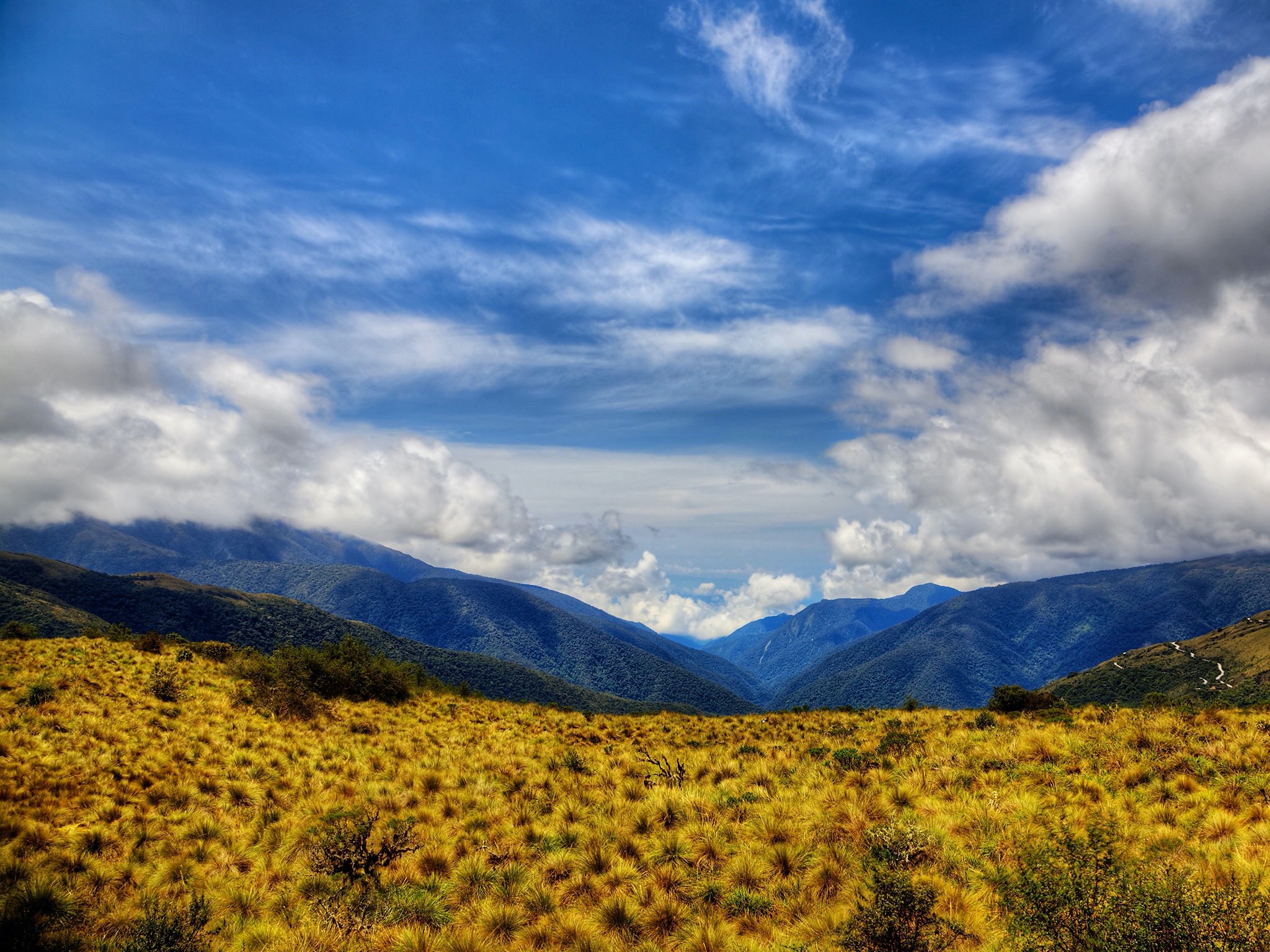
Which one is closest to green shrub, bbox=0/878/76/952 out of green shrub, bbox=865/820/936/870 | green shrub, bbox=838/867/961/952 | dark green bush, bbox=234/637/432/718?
green shrub, bbox=838/867/961/952

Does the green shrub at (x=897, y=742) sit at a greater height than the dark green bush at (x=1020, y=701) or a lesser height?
lesser

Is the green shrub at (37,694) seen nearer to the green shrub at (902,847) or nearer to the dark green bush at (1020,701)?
the green shrub at (902,847)

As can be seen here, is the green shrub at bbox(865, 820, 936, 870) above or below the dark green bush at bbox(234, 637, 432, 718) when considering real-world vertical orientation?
above

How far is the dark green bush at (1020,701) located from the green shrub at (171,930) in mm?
27072

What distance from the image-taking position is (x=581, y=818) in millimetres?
11789

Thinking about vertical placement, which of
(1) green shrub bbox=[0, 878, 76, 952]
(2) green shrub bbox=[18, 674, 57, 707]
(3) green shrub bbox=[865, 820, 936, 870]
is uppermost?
(3) green shrub bbox=[865, 820, 936, 870]

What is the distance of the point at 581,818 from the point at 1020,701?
22825 millimetres

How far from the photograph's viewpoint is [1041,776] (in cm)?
1173

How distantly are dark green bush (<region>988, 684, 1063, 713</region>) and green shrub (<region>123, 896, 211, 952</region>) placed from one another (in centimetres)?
2707

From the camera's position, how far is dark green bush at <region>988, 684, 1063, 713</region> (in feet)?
79.7

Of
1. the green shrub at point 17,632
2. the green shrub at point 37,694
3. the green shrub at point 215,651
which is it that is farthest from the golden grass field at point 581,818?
the green shrub at point 215,651

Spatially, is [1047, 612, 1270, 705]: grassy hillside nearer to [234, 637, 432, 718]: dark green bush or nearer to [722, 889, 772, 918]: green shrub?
[234, 637, 432, 718]: dark green bush

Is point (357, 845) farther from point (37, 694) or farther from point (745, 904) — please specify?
point (37, 694)

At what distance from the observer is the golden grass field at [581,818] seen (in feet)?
25.4
